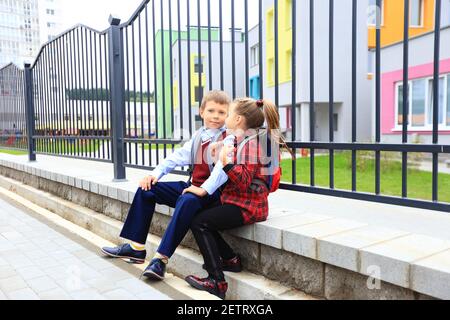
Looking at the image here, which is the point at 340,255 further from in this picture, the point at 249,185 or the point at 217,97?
the point at 217,97

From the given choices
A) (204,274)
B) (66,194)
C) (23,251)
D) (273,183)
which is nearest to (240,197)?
(273,183)

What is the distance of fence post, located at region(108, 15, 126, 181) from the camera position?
181 inches

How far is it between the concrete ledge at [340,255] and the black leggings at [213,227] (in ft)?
0.46

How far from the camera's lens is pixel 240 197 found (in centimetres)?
270

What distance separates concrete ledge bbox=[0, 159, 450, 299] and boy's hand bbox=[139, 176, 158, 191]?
530 millimetres

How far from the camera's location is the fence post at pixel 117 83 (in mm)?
4598

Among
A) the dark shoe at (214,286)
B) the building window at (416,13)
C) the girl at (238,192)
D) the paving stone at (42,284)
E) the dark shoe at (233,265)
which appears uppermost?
the building window at (416,13)

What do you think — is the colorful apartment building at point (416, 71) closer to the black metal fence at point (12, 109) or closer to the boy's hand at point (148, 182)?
the black metal fence at point (12, 109)

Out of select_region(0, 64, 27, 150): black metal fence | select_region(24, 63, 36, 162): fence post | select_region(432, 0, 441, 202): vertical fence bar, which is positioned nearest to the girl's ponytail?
select_region(432, 0, 441, 202): vertical fence bar

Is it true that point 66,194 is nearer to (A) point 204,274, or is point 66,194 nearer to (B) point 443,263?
(A) point 204,274

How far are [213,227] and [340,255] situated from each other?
861 mm

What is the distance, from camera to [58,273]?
315 cm

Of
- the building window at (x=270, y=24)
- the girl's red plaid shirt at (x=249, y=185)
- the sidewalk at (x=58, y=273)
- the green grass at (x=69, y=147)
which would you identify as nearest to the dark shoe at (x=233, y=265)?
the girl's red plaid shirt at (x=249, y=185)

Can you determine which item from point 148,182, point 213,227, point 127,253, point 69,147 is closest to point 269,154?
point 213,227
